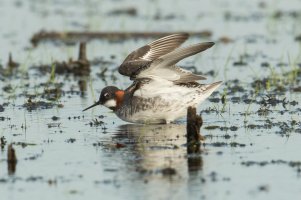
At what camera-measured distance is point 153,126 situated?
50.1 ft

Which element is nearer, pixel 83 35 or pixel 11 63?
pixel 11 63

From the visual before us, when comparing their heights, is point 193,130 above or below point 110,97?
below

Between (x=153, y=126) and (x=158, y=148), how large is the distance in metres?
2.07

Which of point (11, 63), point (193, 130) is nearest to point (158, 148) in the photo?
point (193, 130)

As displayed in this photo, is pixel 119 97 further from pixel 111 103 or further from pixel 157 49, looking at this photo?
pixel 157 49

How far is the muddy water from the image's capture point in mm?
11172

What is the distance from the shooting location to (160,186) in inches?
432

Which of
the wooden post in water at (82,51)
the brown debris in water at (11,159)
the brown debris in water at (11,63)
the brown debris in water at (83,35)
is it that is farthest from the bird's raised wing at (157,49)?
the brown debris in water at (83,35)

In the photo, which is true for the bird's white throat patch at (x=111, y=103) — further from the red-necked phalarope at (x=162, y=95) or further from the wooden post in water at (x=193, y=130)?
the wooden post in water at (x=193, y=130)

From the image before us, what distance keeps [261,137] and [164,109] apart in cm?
198

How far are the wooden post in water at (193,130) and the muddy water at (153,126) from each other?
0.47 ft

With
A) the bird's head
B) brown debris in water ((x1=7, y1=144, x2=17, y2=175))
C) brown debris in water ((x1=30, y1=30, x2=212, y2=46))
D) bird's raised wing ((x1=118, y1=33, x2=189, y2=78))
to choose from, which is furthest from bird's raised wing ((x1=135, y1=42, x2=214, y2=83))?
brown debris in water ((x1=30, y1=30, x2=212, y2=46))

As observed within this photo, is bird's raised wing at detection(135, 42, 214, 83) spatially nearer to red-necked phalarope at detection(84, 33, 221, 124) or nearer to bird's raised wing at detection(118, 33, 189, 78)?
red-necked phalarope at detection(84, 33, 221, 124)

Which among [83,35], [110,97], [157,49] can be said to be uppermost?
[83,35]
